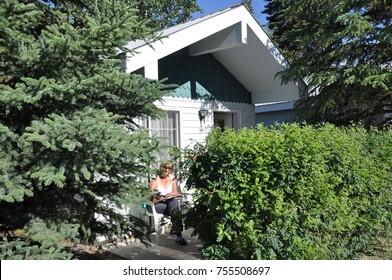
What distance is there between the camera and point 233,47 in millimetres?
8086

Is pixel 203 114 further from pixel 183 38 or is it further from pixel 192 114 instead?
pixel 183 38

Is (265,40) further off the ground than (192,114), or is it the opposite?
(265,40)

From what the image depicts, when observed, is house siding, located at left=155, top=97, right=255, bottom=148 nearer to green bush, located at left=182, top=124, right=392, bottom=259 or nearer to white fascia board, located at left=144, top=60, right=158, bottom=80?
white fascia board, located at left=144, top=60, right=158, bottom=80

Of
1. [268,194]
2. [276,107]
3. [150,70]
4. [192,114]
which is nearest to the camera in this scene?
[268,194]

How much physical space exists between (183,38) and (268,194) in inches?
145

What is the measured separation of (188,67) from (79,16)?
434 cm

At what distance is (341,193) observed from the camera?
13.9ft

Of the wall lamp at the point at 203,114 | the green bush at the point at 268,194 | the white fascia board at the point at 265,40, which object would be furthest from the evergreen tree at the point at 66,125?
the white fascia board at the point at 265,40

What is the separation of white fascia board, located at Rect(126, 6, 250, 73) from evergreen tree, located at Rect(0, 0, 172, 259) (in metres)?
1.32

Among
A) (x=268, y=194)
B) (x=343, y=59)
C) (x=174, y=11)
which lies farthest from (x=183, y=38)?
(x=174, y=11)

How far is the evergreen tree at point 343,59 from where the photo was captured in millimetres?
7977

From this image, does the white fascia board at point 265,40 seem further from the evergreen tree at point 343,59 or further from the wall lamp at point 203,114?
the wall lamp at point 203,114

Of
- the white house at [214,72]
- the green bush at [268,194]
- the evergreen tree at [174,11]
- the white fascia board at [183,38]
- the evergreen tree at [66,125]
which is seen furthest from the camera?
the evergreen tree at [174,11]
